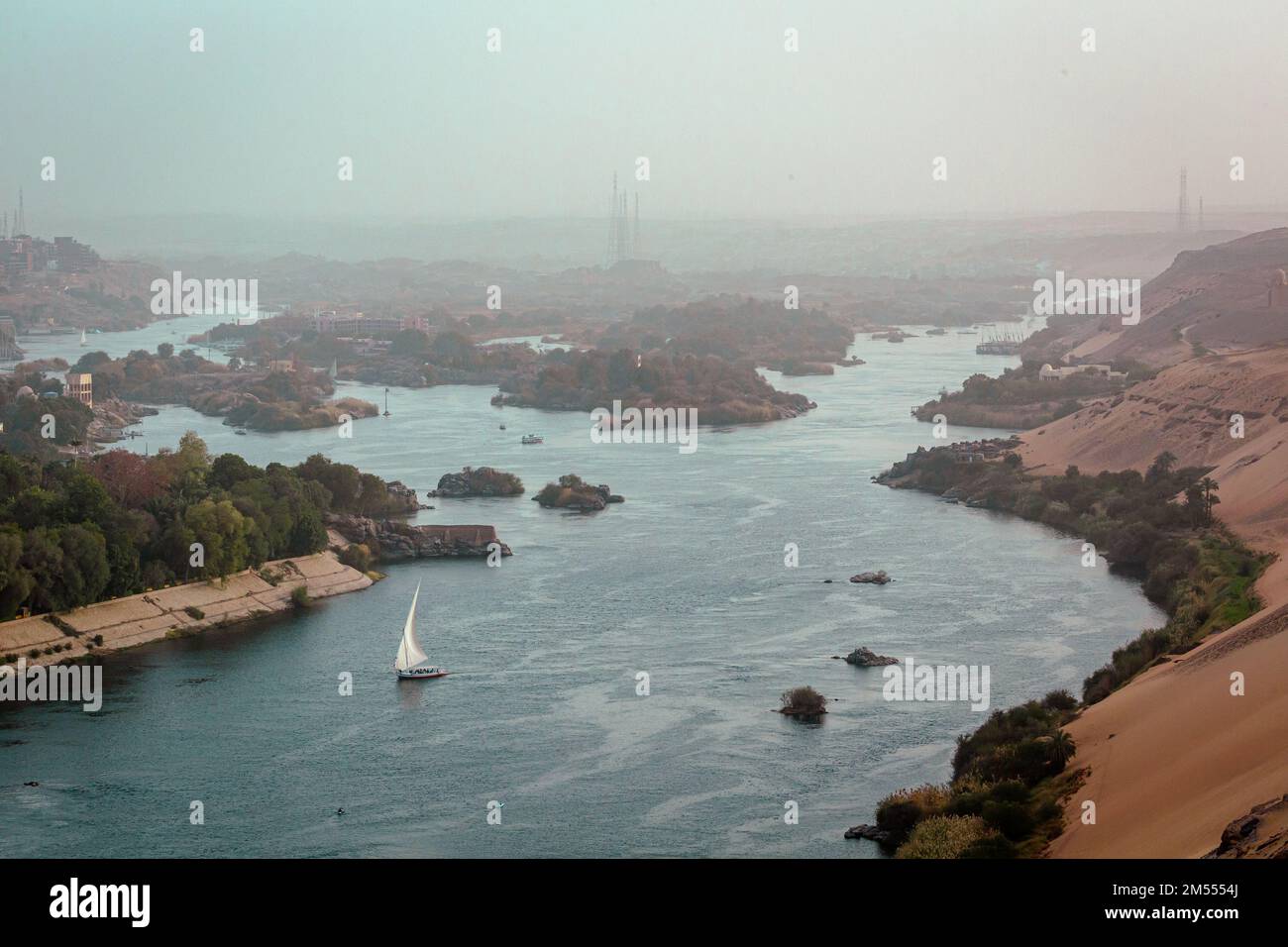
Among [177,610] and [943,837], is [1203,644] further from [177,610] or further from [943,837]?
[177,610]

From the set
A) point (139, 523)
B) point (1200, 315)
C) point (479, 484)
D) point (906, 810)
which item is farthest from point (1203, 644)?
point (1200, 315)

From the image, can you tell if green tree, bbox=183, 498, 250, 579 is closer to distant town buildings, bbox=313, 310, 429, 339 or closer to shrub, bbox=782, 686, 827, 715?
shrub, bbox=782, 686, 827, 715

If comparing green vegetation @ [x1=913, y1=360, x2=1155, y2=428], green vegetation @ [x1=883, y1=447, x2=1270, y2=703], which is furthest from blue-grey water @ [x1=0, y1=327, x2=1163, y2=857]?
green vegetation @ [x1=913, y1=360, x2=1155, y2=428]

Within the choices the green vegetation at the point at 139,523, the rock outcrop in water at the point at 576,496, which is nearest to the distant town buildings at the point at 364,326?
the rock outcrop in water at the point at 576,496

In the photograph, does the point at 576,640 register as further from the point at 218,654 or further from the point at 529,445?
the point at 529,445
